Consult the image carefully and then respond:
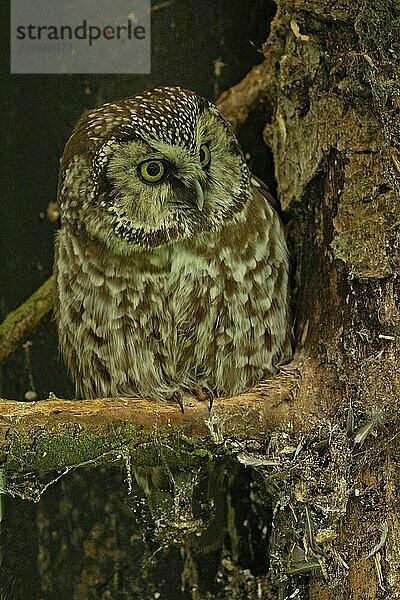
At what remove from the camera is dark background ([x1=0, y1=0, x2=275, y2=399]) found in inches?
75.4

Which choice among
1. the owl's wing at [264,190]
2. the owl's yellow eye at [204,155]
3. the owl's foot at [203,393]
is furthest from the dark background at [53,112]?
the owl's foot at [203,393]

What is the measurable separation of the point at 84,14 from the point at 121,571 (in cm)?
123

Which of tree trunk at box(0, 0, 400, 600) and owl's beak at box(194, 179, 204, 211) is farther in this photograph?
owl's beak at box(194, 179, 204, 211)

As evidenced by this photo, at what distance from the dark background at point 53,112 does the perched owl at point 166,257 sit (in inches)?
6.9

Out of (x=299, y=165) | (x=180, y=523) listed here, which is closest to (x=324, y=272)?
(x=299, y=165)

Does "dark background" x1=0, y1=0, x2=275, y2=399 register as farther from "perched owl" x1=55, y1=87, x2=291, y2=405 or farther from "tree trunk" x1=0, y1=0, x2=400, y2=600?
"tree trunk" x1=0, y1=0, x2=400, y2=600

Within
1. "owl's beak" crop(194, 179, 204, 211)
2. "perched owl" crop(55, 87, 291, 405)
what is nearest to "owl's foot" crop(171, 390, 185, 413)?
"perched owl" crop(55, 87, 291, 405)

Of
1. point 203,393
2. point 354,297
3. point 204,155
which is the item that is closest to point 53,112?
point 204,155

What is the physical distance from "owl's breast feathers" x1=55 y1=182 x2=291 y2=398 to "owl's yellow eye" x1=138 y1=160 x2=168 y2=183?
17 centimetres

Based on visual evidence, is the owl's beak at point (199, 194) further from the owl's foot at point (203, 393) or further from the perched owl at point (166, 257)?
the owl's foot at point (203, 393)

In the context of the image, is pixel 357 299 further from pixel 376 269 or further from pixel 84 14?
pixel 84 14

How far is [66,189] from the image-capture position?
5.70 ft

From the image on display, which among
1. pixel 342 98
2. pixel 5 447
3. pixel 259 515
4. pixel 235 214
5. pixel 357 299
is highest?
pixel 342 98

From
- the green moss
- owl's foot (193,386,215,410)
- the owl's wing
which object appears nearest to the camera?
the green moss
